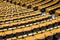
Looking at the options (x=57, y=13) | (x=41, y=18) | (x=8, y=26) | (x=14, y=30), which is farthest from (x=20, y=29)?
(x=57, y=13)

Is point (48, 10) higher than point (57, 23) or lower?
higher

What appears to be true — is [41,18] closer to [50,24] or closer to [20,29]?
[50,24]

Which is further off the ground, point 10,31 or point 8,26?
point 8,26

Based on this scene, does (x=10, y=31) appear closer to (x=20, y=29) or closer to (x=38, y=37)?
(x=20, y=29)

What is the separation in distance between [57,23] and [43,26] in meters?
0.92

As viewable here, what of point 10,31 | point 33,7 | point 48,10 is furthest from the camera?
point 33,7

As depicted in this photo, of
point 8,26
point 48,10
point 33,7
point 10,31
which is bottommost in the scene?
point 10,31

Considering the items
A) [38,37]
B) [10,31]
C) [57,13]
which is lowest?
[38,37]

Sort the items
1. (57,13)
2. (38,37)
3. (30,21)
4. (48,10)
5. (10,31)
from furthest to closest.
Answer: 1. (48,10)
2. (57,13)
3. (30,21)
4. (10,31)
5. (38,37)

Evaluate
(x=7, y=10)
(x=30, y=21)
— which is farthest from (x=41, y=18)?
(x=7, y=10)

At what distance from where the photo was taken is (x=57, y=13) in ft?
33.4

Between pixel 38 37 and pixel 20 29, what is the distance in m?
1.43

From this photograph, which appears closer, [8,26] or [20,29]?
[20,29]

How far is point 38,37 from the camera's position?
5871mm
